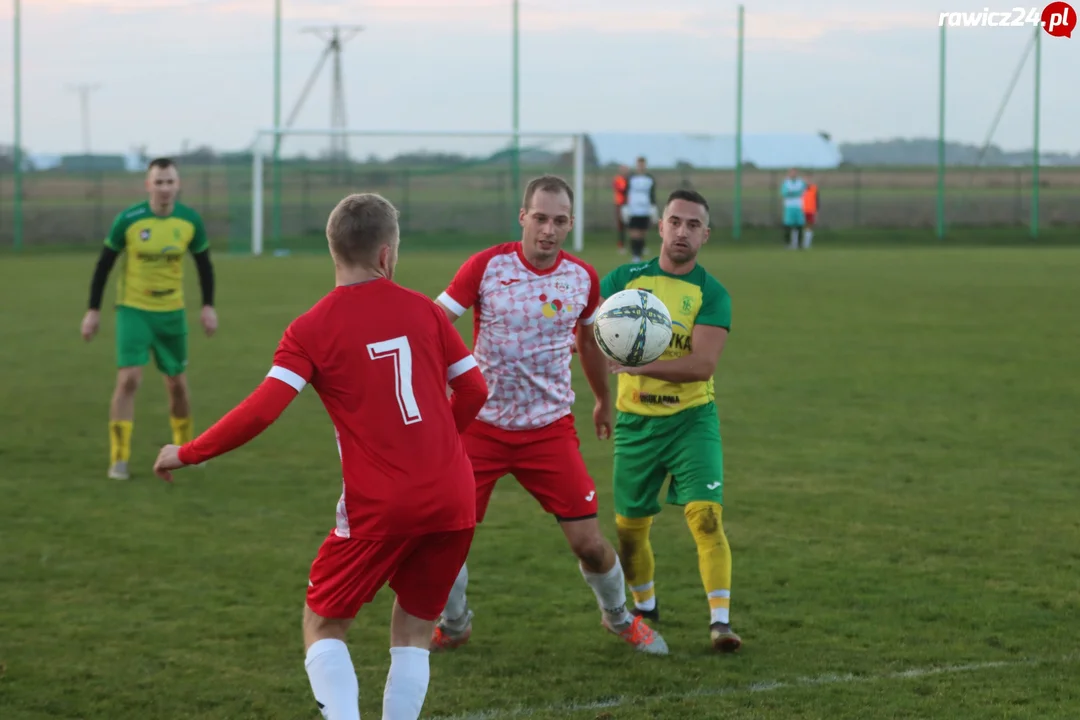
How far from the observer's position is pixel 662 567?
6875mm

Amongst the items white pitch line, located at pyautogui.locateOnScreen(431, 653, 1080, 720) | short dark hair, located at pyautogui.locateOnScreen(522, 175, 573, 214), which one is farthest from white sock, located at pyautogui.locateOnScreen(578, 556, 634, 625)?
short dark hair, located at pyautogui.locateOnScreen(522, 175, 573, 214)

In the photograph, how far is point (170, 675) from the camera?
17.0 feet

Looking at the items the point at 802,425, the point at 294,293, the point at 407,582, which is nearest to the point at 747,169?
the point at 294,293

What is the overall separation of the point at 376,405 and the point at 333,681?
77cm

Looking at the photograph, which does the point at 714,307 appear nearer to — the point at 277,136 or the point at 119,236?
the point at 119,236

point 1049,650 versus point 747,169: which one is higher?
point 747,169

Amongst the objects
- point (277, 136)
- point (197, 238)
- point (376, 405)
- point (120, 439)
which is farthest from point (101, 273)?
point (277, 136)

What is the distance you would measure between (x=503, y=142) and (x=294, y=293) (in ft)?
48.3

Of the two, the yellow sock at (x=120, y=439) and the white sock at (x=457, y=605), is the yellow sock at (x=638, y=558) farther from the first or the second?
the yellow sock at (x=120, y=439)

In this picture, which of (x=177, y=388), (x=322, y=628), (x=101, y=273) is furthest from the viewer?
(x=177, y=388)

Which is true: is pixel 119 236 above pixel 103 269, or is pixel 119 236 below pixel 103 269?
above

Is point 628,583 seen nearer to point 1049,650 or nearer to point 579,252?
point 1049,650

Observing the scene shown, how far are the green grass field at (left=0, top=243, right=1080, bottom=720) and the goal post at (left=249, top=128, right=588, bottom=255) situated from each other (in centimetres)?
1974

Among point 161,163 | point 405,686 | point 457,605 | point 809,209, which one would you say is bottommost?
point 457,605
